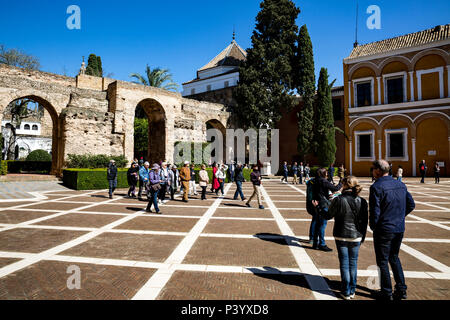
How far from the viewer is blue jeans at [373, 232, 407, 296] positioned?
10.5 ft

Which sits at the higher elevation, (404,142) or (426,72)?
(426,72)

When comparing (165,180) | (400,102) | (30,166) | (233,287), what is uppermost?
(400,102)

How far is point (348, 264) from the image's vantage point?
3365mm

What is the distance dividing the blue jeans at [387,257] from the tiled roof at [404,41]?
88.7 ft

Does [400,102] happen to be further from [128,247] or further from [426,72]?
[128,247]

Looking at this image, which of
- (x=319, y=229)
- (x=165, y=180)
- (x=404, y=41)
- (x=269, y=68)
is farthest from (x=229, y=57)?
(x=319, y=229)

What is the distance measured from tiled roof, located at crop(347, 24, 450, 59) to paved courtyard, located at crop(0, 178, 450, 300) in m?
22.2

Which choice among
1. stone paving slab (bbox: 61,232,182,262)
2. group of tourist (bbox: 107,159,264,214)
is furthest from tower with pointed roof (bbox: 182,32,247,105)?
stone paving slab (bbox: 61,232,182,262)

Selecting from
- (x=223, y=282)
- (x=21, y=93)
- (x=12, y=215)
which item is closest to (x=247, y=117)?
(x=21, y=93)

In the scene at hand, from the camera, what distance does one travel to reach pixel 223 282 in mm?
3707

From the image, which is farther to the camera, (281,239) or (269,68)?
(269,68)

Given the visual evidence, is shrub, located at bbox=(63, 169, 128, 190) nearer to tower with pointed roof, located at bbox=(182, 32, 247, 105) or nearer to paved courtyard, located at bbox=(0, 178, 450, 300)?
paved courtyard, located at bbox=(0, 178, 450, 300)

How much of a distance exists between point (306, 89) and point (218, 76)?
17.2 metres
